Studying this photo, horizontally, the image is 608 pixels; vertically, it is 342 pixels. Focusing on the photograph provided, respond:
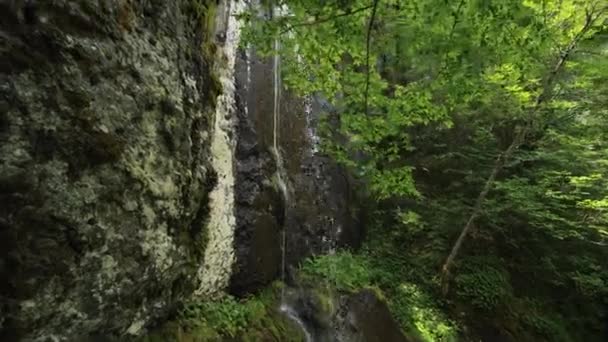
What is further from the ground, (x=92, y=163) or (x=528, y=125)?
(x=528, y=125)

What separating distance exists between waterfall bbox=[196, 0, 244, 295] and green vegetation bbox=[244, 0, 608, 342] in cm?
136

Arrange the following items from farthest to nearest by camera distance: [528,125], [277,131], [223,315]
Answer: [277,131] < [528,125] < [223,315]

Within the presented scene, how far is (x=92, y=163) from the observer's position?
7.52ft

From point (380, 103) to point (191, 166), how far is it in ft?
6.02

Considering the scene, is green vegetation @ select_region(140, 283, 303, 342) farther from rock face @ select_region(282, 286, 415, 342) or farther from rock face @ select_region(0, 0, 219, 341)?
rock face @ select_region(0, 0, 219, 341)

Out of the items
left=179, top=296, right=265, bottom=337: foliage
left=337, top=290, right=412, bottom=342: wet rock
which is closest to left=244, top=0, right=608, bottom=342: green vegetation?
left=337, top=290, right=412, bottom=342: wet rock

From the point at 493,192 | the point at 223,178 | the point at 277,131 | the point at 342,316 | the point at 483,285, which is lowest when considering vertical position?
the point at 342,316

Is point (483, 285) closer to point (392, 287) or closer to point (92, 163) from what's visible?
point (392, 287)

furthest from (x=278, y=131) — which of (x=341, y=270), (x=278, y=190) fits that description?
(x=341, y=270)

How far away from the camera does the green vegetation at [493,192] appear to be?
4117 mm

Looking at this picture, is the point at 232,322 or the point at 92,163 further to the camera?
the point at 232,322

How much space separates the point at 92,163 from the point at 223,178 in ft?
9.14

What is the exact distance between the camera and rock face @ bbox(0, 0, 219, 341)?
1.88m

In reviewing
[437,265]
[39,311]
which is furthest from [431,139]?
[39,311]
